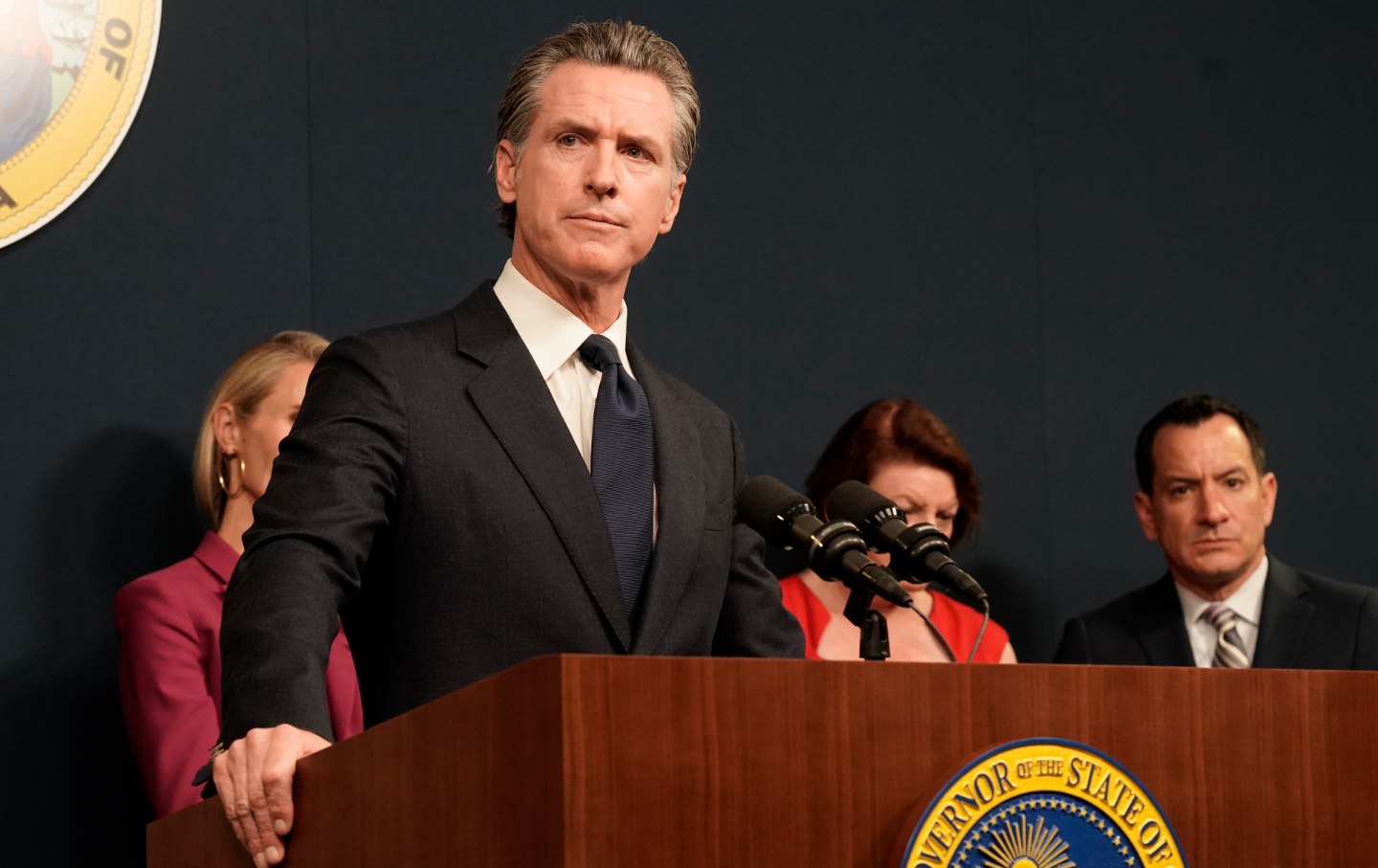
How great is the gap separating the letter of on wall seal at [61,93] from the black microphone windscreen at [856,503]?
5.90 feet

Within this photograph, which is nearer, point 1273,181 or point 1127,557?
point 1127,557

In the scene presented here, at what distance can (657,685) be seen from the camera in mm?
1112

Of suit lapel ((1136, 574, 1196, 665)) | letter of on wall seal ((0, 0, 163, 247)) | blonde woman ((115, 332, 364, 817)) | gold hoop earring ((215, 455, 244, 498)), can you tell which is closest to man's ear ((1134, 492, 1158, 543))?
suit lapel ((1136, 574, 1196, 665))

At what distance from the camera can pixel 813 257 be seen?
379 cm

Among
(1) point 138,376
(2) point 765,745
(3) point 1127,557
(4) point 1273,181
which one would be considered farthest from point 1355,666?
(2) point 765,745

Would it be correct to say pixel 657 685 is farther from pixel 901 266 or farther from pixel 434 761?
pixel 901 266

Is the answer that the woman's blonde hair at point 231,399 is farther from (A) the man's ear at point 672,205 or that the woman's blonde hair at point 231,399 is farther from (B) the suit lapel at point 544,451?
(B) the suit lapel at point 544,451

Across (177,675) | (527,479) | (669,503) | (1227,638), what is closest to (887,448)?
(1227,638)

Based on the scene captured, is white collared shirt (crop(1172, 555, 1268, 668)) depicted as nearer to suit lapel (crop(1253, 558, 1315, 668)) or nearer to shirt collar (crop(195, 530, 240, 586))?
suit lapel (crop(1253, 558, 1315, 668))

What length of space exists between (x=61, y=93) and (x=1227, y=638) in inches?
98.2

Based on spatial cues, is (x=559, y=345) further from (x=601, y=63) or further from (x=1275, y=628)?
(x=1275, y=628)

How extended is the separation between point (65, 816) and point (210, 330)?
846 millimetres

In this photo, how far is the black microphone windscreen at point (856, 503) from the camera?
1.61 m

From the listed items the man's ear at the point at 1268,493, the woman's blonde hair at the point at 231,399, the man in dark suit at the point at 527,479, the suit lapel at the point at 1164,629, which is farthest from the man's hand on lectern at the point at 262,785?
the man's ear at the point at 1268,493
